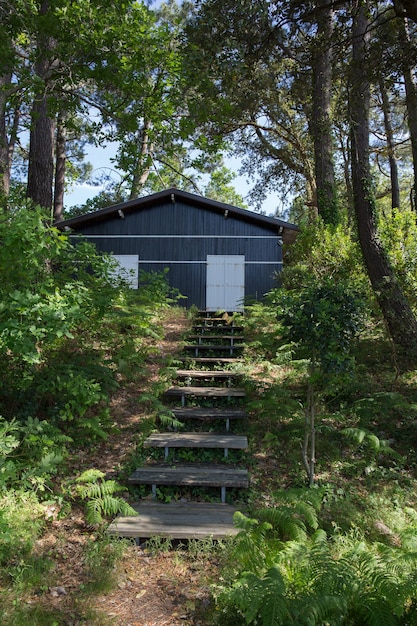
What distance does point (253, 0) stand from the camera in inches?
231

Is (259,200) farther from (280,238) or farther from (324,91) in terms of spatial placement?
(324,91)

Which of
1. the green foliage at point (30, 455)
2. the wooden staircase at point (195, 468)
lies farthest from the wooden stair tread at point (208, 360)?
the green foliage at point (30, 455)

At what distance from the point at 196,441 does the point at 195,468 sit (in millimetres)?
456

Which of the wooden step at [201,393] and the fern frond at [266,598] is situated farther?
the wooden step at [201,393]

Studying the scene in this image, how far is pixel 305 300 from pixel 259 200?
60.8 feet

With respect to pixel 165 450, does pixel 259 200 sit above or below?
above

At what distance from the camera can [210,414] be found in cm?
588

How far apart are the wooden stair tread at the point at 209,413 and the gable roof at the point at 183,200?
29.2 feet

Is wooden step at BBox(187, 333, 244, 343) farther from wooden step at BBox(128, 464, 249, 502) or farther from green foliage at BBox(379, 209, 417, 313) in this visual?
wooden step at BBox(128, 464, 249, 502)

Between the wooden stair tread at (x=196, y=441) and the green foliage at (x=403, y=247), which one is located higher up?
the green foliage at (x=403, y=247)

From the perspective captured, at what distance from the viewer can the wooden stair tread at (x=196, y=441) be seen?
5.11 m

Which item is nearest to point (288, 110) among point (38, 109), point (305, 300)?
point (38, 109)

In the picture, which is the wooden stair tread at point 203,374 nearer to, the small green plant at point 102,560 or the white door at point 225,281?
the small green plant at point 102,560

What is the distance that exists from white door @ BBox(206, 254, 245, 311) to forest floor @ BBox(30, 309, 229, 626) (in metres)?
10.7
